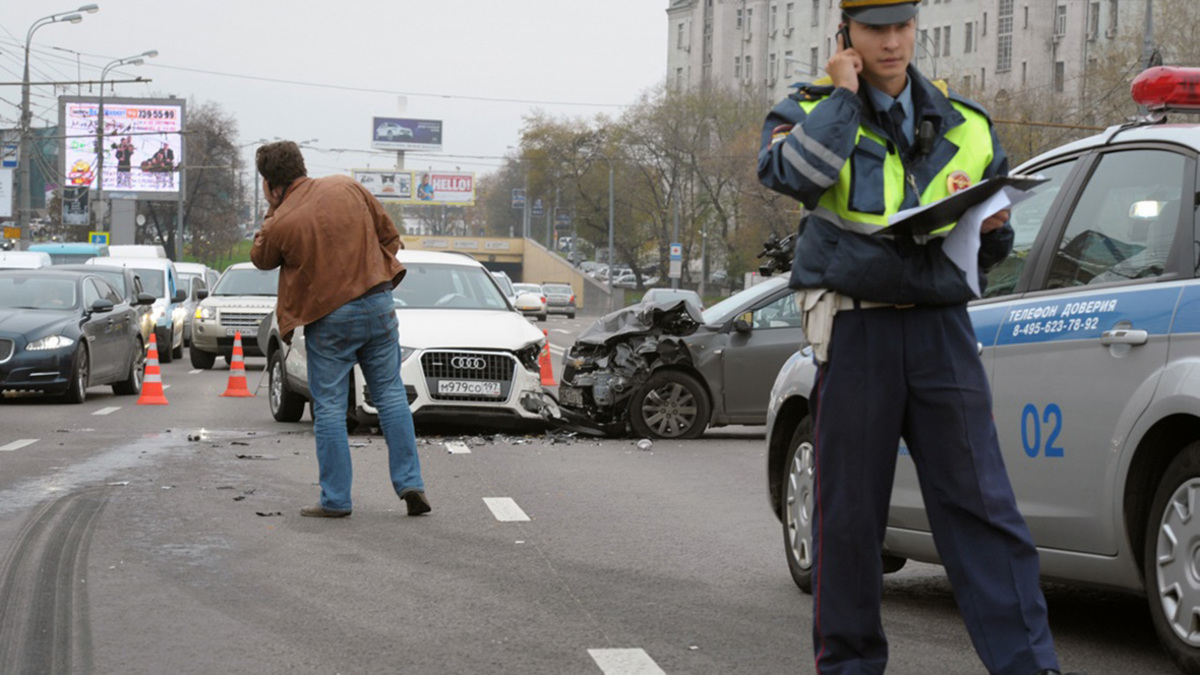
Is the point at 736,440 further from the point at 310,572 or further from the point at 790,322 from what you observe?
the point at 310,572

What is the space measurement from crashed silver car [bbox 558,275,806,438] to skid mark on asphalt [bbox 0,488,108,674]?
653cm

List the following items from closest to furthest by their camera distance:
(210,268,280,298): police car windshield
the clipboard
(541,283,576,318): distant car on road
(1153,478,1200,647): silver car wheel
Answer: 1. the clipboard
2. (1153,478,1200,647): silver car wheel
3. (210,268,280,298): police car windshield
4. (541,283,576,318): distant car on road

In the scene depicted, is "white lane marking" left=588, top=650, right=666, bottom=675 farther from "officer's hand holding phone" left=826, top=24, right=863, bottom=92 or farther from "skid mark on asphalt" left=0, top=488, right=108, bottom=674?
"officer's hand holding phone" left=826, top=24, right=863, bottom=92

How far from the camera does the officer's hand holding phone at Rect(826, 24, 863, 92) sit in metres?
4.32

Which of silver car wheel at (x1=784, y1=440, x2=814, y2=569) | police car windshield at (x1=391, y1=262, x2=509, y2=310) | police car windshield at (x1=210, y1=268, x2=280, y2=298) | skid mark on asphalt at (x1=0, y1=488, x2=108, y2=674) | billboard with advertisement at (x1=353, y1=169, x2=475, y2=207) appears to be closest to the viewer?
skid mark on asphalt at (x1=0, y1=488, x2=108, y2=674)

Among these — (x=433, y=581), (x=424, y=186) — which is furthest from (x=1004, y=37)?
(x=433, y=581)

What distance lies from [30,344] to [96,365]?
1.30 m

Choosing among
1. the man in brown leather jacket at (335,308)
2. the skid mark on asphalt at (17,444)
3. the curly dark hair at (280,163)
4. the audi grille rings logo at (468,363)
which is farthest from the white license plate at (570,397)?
the curly dark hair at (280,163)

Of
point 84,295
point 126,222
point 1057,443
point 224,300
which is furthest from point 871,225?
point 126,222

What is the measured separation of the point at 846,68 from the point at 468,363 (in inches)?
407

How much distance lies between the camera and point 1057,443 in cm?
572

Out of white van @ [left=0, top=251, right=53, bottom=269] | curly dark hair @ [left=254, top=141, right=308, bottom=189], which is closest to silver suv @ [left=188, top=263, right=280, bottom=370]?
white van @ [left=0, top=251, right=53, bottom=269]

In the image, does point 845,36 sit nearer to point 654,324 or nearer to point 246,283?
point 654,324

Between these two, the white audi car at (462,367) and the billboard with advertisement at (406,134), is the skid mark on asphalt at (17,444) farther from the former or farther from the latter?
the billboard with advertisement at (406,134)
